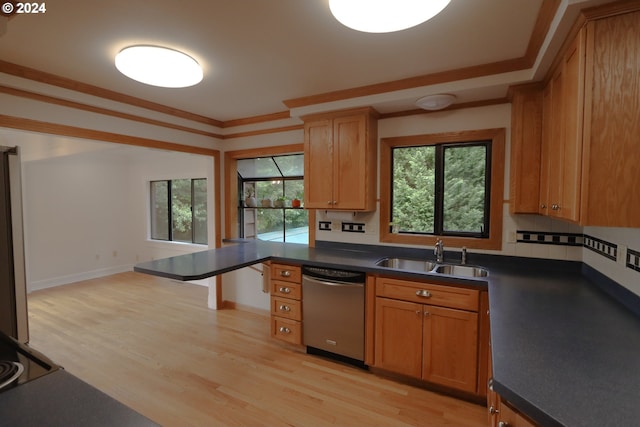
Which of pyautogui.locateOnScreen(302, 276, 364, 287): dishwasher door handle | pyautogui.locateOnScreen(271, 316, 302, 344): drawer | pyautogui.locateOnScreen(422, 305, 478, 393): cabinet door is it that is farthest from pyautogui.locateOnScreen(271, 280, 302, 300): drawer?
pyautogui.locateOnScreen(422, 305, 478, 393): cabinet door

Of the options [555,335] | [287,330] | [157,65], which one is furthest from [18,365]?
[287,330]

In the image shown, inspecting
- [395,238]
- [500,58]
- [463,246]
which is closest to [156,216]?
[395,238]

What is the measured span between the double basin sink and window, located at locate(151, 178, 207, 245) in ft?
12.7

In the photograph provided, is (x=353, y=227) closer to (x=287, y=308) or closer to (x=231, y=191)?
(x=287, y=308)

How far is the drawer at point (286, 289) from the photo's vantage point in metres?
2.77

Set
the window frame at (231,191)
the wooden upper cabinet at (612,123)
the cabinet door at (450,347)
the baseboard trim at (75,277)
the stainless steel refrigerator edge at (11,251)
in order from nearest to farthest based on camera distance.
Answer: the wooden upper cabinet at (612,123), the stainless steel refrigerator edge at (11,251), the cabinet door at (450,347), the window frame at (231,191), the baseboard trim at (75,277)

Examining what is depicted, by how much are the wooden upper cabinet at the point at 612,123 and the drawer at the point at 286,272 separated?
2.10m

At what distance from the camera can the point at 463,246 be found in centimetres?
259

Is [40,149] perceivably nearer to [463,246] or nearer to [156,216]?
[156,216]

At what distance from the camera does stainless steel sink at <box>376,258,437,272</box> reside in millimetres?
2633

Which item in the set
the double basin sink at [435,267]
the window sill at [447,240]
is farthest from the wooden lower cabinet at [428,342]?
the window sill at [447,240]

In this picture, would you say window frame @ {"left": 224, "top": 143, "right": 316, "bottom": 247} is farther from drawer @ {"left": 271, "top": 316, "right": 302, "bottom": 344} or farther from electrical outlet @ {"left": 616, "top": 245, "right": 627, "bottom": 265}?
electrical outlet @ {"left": 616, "top": 245, "right": 627, "bottom": 265}

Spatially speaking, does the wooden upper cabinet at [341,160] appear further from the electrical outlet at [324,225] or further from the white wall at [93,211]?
the white wall at [93,211]

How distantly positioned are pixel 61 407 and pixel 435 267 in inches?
94.6
